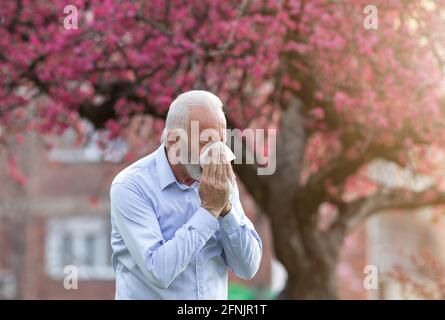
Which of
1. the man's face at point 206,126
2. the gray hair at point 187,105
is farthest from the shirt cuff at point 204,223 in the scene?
the gray hair at point 187,105

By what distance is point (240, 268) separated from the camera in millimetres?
4336

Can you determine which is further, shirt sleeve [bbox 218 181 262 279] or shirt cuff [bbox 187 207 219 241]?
shirt sleeve [bbox 218 181 262 279]

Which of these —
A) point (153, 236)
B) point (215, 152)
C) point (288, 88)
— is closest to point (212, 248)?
point (153, 236)

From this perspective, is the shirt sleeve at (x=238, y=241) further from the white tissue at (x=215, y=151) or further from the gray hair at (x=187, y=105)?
the gray hair at (x=187, y=105)

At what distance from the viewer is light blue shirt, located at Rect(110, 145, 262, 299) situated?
4.11 meters

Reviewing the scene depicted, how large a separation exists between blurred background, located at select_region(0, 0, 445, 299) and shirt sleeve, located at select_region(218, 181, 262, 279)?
4.34 meters

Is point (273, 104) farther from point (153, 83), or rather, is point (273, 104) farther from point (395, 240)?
point (395, 240)

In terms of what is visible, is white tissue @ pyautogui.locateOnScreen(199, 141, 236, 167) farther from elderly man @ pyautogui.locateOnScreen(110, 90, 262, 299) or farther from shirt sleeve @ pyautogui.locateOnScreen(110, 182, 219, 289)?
shirt sleeve @ pyautogui.locateOnScreen(110, 182, 219, 289)

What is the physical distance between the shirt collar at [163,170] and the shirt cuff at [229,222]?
0.27m

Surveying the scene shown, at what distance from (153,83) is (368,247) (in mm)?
17332

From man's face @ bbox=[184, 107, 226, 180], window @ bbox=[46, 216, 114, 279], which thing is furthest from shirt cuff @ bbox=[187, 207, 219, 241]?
window @ bbox=[46, 216, 114, 279]

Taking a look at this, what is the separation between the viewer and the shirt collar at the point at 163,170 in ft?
14.1

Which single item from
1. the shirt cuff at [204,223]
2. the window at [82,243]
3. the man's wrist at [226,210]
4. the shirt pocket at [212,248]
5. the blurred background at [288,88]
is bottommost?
the shirt pocket at [212,248]
